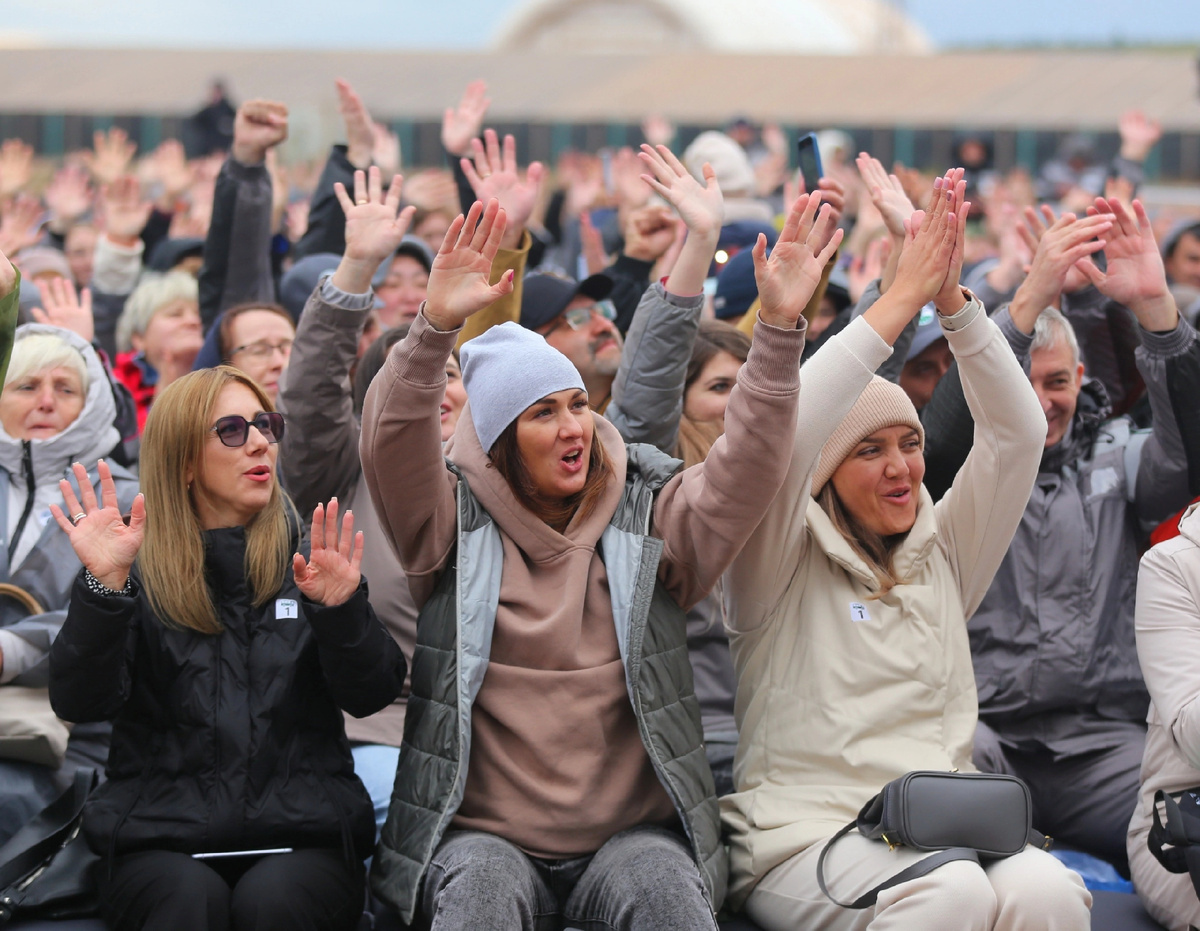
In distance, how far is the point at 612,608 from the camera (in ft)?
10.4

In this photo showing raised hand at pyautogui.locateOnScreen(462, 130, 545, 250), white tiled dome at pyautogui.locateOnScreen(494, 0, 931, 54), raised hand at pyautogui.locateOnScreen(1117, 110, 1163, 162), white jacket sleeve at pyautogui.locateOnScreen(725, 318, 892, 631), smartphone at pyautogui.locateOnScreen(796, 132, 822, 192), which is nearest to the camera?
white jacket sleeve at pyautogui.locateOnScreen(725, 318, 892, 631)

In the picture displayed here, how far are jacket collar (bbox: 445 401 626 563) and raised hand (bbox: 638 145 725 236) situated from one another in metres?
0.67

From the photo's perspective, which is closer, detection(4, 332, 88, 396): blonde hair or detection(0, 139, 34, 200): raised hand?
detection(4, 332, 88, 396): blonde hair

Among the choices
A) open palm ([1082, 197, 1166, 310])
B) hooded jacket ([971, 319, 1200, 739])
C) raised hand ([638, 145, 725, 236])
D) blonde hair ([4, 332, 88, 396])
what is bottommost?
hooded jacket ([971, 319, 1200, 739])

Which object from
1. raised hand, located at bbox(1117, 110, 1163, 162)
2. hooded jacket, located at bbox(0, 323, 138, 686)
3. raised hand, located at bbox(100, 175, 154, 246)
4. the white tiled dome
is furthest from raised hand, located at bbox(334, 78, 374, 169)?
the white tiled dome

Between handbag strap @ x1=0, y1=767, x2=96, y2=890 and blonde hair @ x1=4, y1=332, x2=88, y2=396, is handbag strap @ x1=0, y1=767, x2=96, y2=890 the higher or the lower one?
the lower one

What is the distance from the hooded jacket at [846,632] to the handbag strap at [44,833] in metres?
1.54

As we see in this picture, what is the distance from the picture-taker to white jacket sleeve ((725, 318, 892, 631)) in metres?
3.20

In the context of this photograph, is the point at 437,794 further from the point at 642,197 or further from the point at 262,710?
the point at 642,197

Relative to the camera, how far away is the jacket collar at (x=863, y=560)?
3.35 metres

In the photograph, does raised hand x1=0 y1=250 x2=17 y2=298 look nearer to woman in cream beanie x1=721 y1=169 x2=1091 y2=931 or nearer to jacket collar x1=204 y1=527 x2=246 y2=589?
jacket collar x1=204 y1=527 x2=246 y2=589

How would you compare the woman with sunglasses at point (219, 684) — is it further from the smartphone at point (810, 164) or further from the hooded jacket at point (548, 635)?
the smartphone at point (810, 164)

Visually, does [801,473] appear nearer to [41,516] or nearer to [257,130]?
Answer: [41,516]

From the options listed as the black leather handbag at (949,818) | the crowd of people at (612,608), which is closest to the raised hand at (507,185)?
the crowd of people at (612,608)
